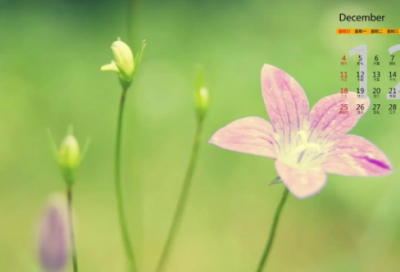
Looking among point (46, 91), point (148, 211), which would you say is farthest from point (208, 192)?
point (46, 91)

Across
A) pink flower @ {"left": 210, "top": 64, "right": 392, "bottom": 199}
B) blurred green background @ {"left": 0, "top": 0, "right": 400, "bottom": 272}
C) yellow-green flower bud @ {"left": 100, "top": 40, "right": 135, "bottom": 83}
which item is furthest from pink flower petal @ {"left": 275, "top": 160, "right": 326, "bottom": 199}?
blurred green background @ {"left": 0, "top": 0, "right": 400, "bottom": 272}

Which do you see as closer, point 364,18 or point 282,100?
point 282,100

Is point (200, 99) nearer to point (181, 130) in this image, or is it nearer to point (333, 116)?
point (333, 116)

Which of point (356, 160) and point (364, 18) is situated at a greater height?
point (364, 18)
